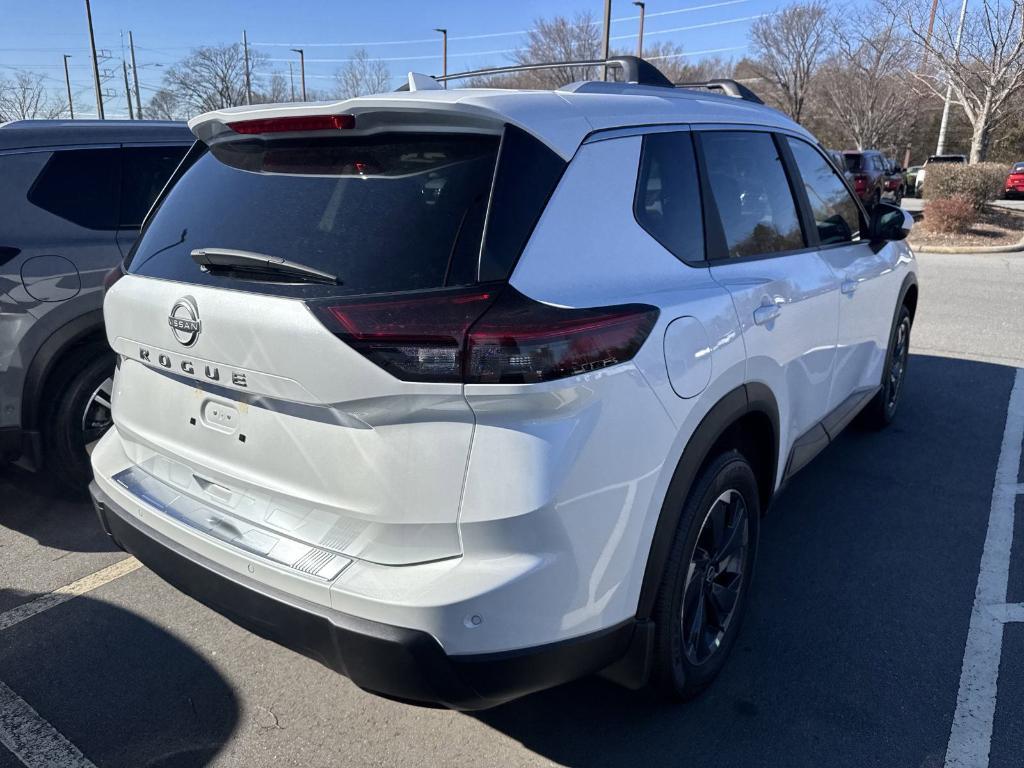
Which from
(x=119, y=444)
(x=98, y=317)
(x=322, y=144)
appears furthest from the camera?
(x=98, y=317)

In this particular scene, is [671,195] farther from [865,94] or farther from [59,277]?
[865,94]

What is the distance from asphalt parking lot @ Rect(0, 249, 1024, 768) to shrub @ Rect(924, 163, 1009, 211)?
13628mm

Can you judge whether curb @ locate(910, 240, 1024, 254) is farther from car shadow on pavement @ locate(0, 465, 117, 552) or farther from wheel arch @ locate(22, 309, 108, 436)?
car shadow on pavement @ locate(0, 465, 117, 552)

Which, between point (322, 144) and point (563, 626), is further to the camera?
point (322, 144)

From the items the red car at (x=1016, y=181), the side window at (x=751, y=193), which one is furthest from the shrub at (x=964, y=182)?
the red car at (x=1016, y=181)

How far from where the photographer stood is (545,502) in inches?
74.1

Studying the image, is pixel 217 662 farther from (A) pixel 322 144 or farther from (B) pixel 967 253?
(B) pixel 967 253

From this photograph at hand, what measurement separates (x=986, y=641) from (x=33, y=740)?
328 cm

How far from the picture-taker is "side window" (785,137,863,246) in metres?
3.73

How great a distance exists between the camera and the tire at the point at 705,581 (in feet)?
7.74

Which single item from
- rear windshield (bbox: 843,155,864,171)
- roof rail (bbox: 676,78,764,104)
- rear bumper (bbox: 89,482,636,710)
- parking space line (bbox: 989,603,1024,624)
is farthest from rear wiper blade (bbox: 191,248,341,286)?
rear windshield (bbox: 843,155,864,171)

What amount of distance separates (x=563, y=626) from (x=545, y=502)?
1.11ft

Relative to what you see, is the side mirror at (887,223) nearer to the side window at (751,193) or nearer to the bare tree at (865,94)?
the side window at (751,193)

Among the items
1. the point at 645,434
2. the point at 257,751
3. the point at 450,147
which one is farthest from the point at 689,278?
the point at 257,751
